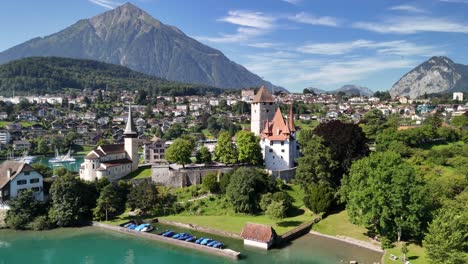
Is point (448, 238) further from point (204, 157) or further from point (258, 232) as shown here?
point (204, 157)

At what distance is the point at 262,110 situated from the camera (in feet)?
164

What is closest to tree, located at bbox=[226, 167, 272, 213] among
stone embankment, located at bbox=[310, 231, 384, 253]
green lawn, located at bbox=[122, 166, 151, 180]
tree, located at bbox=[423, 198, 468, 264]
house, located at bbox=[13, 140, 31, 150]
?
stone embankment, located at bbox=[310, 231, 384, 253]

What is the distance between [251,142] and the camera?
4334 cm

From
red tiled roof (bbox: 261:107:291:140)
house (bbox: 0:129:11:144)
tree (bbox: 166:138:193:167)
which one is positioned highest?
red tiled roof (bbox: 261:107:291:140)

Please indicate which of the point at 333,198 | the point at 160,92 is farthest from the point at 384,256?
the point at 160,92

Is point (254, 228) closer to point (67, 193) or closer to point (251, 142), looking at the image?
point (251, 142)

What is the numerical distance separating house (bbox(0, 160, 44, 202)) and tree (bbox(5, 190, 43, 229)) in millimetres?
1276

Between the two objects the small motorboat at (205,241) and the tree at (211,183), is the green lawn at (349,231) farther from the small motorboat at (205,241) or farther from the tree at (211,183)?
the tree at (211,183)

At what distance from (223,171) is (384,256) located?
1949 centimetres

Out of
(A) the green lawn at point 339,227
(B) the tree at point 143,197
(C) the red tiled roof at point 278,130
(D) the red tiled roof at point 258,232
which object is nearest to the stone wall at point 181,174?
(B) the tree at point 143,197

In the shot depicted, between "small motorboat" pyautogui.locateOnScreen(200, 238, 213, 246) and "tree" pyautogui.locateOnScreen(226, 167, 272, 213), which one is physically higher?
"tree" pyautogui.locateOnScreen(226, 167, 272, 213)

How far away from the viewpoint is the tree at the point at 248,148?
43.3m

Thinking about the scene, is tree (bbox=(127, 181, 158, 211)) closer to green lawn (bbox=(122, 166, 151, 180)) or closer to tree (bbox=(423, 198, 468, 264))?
green lawn (bbox=(122, 166, 151, 180))

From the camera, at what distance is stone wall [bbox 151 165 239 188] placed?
1679 inches
